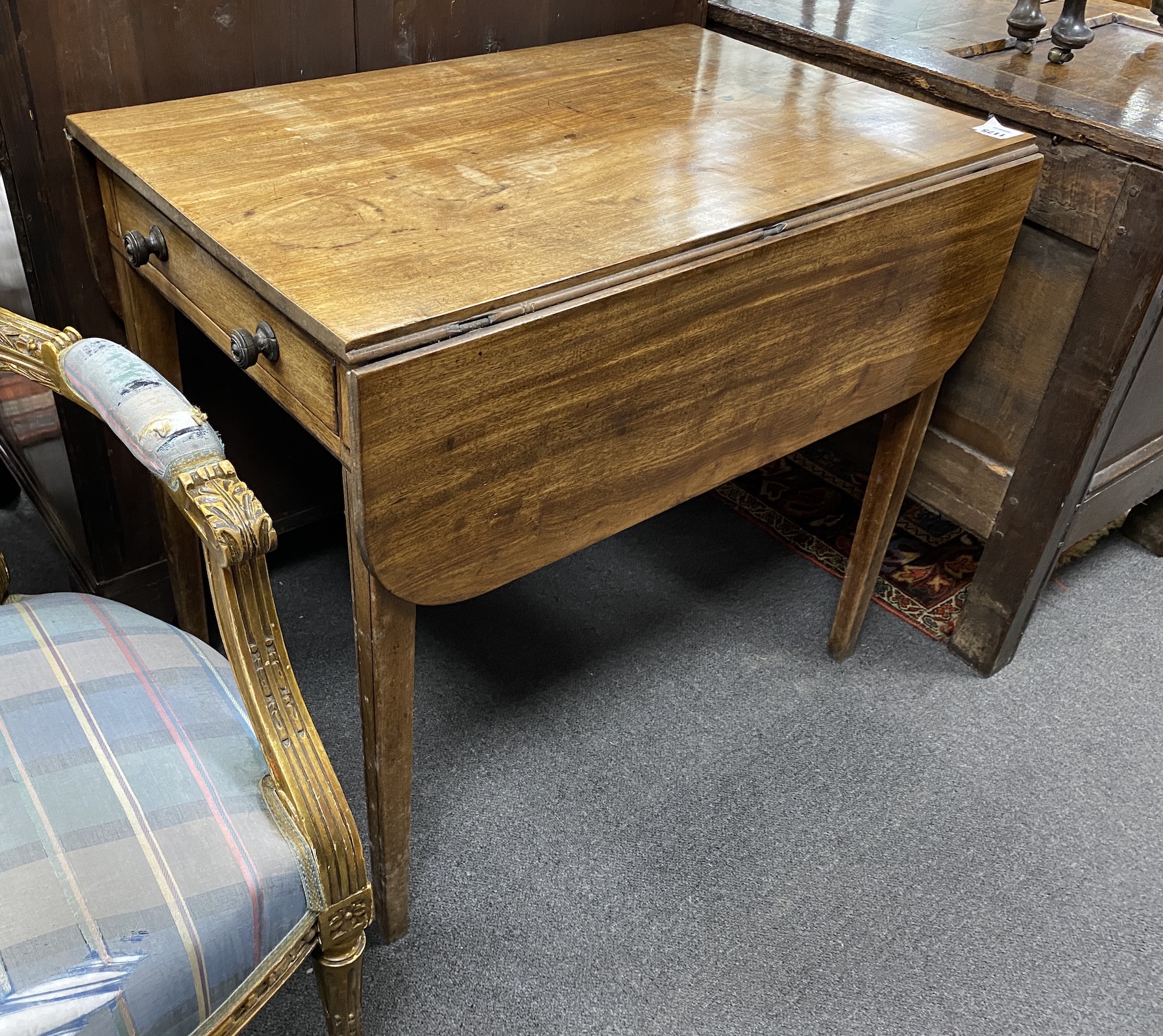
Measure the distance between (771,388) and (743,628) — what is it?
66 centimetres

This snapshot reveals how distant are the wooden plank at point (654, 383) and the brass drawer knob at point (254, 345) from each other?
153mm

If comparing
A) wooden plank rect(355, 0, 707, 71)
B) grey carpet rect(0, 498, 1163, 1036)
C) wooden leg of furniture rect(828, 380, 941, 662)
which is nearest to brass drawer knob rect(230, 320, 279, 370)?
wooden plank rect(355, 0, 707, 71)

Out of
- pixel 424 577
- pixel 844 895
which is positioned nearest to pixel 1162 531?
pixel 844 895

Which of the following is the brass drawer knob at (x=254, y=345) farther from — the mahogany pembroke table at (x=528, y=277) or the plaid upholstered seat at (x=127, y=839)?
the plaid upholstered seat at (x=127, y=839)

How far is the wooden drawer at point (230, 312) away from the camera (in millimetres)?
876

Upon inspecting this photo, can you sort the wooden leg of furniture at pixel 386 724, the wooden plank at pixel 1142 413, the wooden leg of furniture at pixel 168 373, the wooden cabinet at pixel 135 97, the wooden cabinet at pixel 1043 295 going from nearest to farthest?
the wooden leg of furniture at pixel 386 724 < the wooden cabinet at pixel 135 97 < the wooden leg of furniture at pixel 168 373 < the wooden cabinet at pixel 1043 295 < the wooden plank at pixel 1142 413

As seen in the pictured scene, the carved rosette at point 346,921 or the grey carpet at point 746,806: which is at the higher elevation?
the carved rosette at point 346,921

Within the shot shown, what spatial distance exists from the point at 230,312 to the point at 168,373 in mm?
338

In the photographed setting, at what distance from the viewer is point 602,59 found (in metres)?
1.41

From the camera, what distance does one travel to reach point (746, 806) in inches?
56.7

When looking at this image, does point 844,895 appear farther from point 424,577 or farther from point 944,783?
point 424,577

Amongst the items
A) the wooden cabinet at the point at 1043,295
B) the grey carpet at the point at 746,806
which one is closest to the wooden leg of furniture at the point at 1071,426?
the wooden cabinet at the point at 1043,295

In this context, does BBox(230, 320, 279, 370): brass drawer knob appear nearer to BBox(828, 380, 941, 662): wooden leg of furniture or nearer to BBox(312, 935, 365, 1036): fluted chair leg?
BBox(312, 935, 365, 1036): fluted chair leg

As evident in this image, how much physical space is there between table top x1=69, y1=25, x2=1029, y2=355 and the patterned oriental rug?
0.70 m
